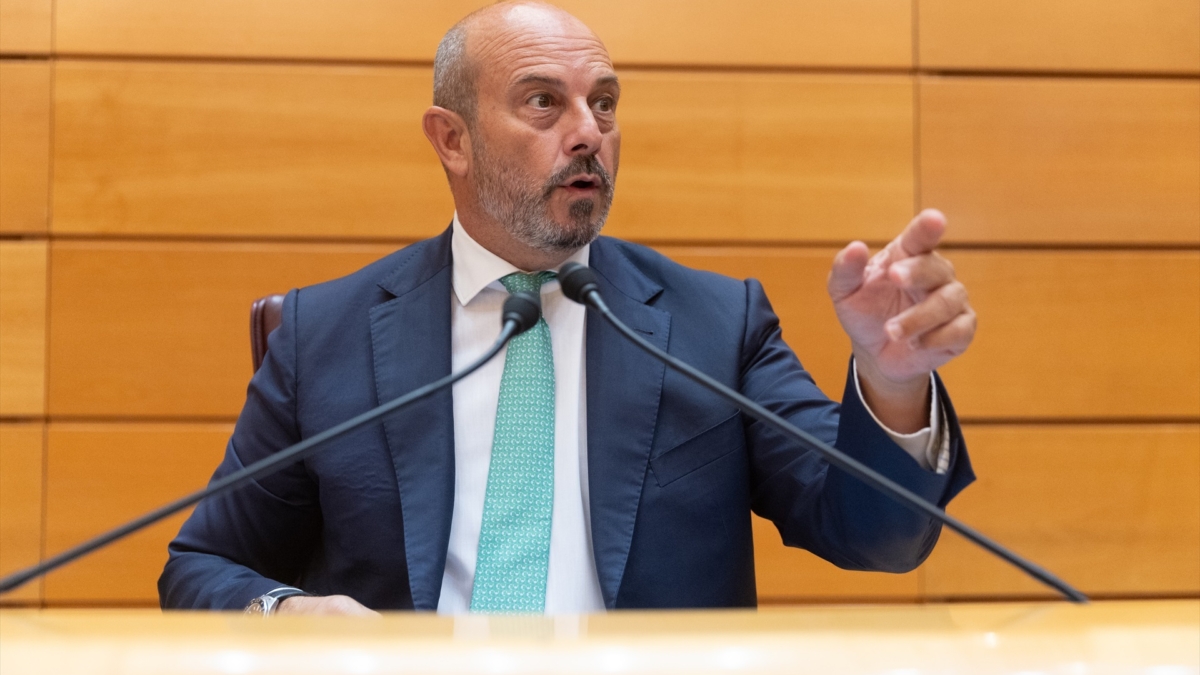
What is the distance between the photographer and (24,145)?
2389 mm

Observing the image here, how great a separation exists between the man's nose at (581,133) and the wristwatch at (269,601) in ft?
2.24

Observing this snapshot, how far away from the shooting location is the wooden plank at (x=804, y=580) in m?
2.46

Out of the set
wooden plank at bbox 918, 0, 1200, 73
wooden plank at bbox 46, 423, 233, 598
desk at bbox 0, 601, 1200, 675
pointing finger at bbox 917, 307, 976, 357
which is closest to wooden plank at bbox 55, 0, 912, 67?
wooden plank at bbox 918, 0, 1200, 73

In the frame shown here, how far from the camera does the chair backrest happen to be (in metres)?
1.63

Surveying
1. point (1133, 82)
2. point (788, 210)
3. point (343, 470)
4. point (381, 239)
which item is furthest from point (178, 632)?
point (1133, 82)

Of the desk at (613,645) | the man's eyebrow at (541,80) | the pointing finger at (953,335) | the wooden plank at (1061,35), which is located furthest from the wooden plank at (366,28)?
the desk at (613,645)

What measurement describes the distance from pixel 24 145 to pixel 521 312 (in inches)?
74.6

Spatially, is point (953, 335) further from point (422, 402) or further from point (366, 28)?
point (366, 28)

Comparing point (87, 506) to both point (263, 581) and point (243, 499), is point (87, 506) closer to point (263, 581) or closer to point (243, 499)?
point (243, 499)

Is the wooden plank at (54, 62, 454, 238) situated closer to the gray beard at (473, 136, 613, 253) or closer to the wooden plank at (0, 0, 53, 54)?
the wooden plank at (0, 0, 53, 54)

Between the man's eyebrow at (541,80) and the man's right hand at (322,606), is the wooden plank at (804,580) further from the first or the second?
the man's right hand at (322,606)

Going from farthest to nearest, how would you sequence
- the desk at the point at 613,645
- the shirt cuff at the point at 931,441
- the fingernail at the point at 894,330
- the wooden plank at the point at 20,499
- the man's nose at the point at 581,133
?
the wooden plank at the point at 20,499, the man's nose at the point at 581,133, the shirt cuff at the point at 931,441, the fingernail at the point at 894,330, the desk at the point at 613,645

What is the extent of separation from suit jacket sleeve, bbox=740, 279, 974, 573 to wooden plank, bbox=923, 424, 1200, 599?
116 centimetres

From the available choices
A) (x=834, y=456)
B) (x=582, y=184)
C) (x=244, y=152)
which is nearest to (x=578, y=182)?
(x=582, y=184)
